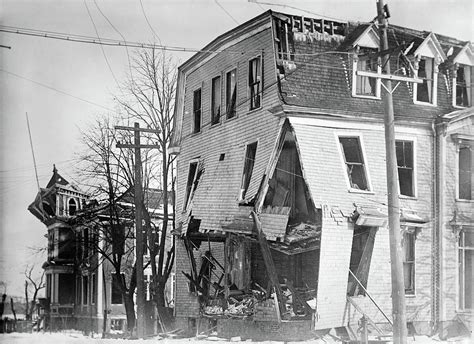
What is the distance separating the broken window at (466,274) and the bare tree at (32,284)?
538 centimetres

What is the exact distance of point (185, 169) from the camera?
39.6 feet

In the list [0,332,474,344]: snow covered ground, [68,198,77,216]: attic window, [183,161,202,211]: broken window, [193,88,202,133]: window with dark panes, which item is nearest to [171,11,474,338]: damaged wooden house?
[0,332,474,344]: snow covered ground

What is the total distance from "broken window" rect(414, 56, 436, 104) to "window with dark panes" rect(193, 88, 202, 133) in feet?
10.4

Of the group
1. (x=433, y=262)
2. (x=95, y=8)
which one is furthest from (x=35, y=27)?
(x=433, y=262)

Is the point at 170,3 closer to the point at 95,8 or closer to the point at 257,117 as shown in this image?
the point at 95,8

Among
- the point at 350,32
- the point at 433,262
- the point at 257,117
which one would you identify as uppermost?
the point at 350,32

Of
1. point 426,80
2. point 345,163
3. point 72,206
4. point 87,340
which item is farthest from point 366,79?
point 87,340

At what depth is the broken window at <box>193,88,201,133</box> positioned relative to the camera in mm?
12295

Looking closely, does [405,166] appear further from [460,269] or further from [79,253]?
[79,253]

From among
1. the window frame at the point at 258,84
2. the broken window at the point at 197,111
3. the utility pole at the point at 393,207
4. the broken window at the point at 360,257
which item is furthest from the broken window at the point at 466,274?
the broken window at the point at 197,111

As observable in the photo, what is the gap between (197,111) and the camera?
12.3m

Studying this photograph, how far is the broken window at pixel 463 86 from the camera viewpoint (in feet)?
37.6

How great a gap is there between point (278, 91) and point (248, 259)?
2.30 metres

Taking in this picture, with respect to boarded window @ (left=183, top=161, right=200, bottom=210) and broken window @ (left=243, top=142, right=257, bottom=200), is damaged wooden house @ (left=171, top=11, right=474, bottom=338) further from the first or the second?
boarded window @ (left=183, top=161, right=200, bottom=210)
